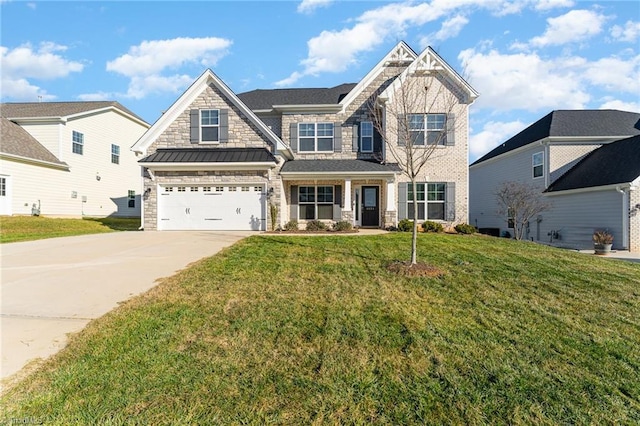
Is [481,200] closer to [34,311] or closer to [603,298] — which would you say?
[603,298]

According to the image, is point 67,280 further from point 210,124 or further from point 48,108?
point 48,108

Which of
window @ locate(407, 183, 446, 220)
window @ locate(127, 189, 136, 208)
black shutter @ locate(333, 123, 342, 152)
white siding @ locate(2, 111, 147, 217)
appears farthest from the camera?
window @ locate(127, 189, 136, 208)

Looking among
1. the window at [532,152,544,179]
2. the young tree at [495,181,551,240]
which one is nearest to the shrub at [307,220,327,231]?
the young tree at [495,181,551,240]

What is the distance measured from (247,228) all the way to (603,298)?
42.2 ft

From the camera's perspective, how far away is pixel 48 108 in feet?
74.2

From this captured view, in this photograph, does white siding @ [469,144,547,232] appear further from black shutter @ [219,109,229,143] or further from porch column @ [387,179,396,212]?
black shutter @ [219,109,229,143]

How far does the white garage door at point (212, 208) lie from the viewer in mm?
15492

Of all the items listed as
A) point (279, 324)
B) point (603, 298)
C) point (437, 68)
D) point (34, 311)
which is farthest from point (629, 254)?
point (34, 311)

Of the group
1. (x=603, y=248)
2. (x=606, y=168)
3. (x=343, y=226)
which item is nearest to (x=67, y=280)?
(x=343, y=226)

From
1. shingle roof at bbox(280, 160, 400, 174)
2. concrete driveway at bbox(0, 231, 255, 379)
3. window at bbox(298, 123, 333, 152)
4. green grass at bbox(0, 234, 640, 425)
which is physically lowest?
green grass at bbox(0, 234, 640, 425)

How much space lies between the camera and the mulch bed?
274 inches

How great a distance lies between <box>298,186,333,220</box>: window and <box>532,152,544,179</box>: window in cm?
1185

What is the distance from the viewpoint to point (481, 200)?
24.8 meters

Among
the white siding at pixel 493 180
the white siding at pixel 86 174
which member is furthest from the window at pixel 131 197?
the white siding at pixel 493 180
